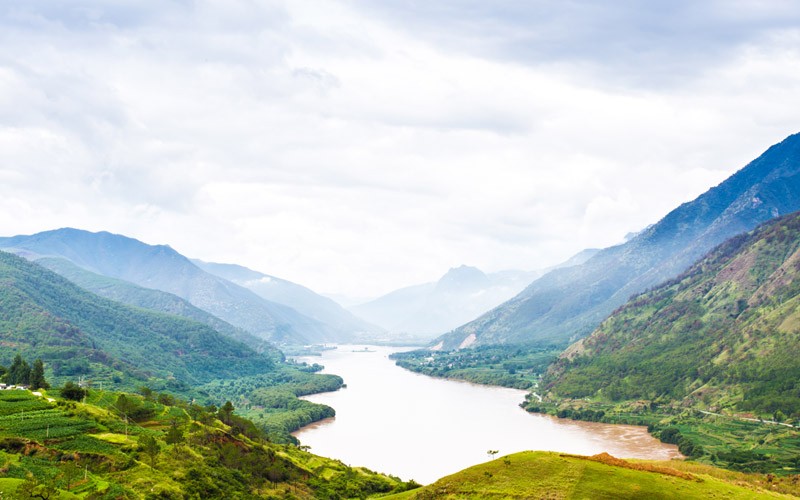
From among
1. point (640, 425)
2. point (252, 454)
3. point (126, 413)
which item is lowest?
point (640, 425)

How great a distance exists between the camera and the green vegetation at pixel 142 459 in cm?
5809

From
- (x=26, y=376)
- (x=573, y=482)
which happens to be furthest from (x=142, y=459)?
(x=26, y=376)

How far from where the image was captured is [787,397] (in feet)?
601

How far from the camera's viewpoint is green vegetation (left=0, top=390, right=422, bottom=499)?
58094 mm

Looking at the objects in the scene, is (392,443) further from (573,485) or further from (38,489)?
(38,489)

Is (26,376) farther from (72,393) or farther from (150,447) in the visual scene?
(150,447)

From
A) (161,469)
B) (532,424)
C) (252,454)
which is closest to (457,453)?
(532,424)

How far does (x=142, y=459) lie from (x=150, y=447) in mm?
1822

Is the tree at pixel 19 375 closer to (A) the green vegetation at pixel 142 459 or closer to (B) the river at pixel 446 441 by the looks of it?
(A) the green vegetation at pixel 142 459

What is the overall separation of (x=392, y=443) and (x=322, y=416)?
1740 inches

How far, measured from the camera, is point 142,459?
69.4 m

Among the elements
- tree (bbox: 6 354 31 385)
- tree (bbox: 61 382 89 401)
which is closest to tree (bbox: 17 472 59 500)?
tree (bbox: 61 382 89 401)

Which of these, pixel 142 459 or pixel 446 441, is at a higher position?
pixel 142 459

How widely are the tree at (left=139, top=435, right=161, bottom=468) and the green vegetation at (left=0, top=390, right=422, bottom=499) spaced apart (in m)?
0.12
